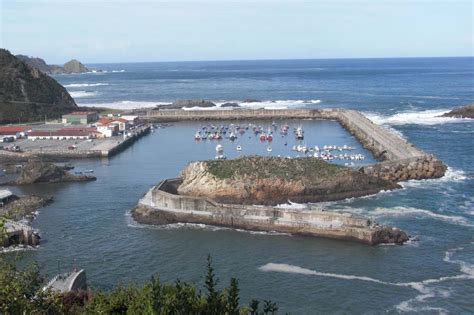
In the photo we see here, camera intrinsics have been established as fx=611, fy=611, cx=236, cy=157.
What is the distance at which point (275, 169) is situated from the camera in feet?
147

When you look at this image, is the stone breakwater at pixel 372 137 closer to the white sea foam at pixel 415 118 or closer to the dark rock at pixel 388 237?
the white sea foam at pixel 415 118

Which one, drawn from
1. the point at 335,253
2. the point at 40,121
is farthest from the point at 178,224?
the point at 40,121

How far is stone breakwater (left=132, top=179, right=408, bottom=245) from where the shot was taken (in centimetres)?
3545

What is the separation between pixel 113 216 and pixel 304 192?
531 inches

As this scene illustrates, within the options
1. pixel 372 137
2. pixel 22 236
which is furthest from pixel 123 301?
pixel 372 137

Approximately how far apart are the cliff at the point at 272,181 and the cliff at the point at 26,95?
5755cm

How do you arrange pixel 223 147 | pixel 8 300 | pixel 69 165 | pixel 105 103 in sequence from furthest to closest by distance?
pixel 105 103
pixel 223 147
pixel 69 165
pixel 8 300

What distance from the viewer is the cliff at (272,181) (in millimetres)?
43062

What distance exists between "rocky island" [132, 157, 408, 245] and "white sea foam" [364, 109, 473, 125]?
44207 mm

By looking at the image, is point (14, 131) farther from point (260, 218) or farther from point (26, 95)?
point (260, 218)

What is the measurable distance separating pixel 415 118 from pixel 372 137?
2736cm

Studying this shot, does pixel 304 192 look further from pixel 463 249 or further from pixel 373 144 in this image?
pixel 373 144

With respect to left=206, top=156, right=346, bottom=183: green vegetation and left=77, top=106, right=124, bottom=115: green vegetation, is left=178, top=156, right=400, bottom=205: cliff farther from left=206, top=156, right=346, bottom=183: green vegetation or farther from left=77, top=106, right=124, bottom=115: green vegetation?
left=77, top=106, right=124, bottom=115: green vegetation

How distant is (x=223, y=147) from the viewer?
71375mm
